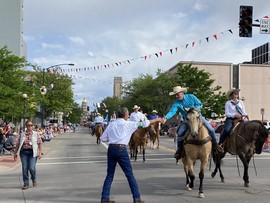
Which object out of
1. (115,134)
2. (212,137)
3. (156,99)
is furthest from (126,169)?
(156,99)

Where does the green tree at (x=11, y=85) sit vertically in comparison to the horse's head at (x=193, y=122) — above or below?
above

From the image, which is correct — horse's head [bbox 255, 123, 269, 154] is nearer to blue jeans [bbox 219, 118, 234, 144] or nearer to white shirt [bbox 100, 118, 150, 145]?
blue jeans [bbox 219, 118, 234, 144]

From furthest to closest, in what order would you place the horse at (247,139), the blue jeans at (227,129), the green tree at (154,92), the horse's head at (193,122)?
the green tree at (154,92), the blue jeans at (227,129), the horse at (247,139), the horse's head at (193,122)

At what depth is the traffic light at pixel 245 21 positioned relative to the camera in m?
17.2

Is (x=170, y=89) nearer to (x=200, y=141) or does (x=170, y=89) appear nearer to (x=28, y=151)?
(x=28, y=151)

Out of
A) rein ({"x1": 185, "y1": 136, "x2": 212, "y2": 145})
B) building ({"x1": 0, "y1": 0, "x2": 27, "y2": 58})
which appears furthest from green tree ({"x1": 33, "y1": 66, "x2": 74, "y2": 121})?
rein ({"x1": 185, "y1": 136, "x2": 212, "y2": 145})

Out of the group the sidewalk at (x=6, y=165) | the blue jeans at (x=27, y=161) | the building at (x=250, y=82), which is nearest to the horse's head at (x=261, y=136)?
the blue jeans at (x=27, y=161)

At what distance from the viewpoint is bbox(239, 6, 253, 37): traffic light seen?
17.2 meters

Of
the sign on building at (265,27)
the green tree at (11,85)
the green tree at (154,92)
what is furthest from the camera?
the green tree at (154,92)

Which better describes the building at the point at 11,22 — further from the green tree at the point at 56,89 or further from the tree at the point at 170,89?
the tree at the point at 170,89

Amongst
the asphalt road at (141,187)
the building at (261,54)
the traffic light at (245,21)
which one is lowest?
the asphalt road at (141,187)

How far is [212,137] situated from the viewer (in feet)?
31.5

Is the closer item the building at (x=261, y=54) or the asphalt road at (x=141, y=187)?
the asphalt road at (x=141, y=187)

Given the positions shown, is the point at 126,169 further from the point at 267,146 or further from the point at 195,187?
the point at 267,146
